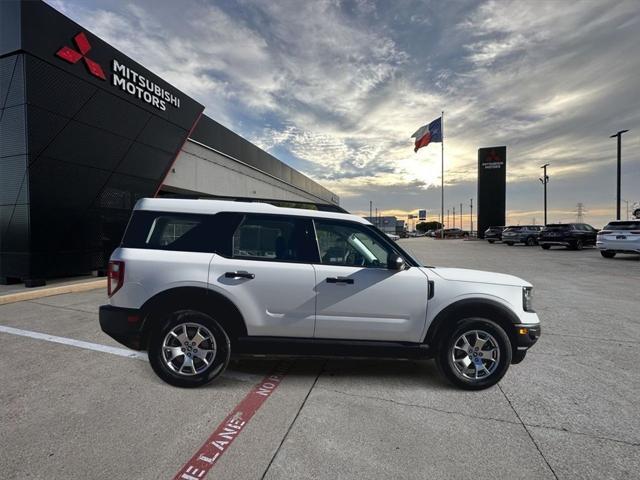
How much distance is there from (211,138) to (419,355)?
15646 mm

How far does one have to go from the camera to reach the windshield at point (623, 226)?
46.5 ft

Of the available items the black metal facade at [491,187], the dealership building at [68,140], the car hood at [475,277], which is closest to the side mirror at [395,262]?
the car hood at [475,277]

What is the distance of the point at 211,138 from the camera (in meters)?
16.2

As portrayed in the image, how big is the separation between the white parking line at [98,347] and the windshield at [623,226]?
707 inches

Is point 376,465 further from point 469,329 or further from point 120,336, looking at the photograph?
point 120,336

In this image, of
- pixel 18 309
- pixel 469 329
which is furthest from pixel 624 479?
pixel 18 309

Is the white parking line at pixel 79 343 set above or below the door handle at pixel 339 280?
below

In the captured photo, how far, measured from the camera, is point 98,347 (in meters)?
4.28

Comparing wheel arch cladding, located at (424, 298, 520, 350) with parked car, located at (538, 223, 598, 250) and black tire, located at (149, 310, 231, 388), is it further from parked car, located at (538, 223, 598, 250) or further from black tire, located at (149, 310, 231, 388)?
parked car, located at (538, 223, 598, 250)

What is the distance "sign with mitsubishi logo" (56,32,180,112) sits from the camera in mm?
8336

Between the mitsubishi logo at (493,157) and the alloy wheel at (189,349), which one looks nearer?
the alloy wheel at (189,349)

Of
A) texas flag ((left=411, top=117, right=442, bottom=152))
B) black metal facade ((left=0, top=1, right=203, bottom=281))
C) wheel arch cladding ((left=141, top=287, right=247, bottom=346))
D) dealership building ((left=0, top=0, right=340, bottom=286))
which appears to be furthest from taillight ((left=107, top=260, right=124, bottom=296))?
texas flag ((left=411, top=117, right=442, bottom=152))

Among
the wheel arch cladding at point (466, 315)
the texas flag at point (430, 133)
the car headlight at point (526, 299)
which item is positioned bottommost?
the wheel arch cladding at point (466, 315)

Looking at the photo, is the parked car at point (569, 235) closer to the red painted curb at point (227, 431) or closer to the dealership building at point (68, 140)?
the dealership building at point (68, 140)
